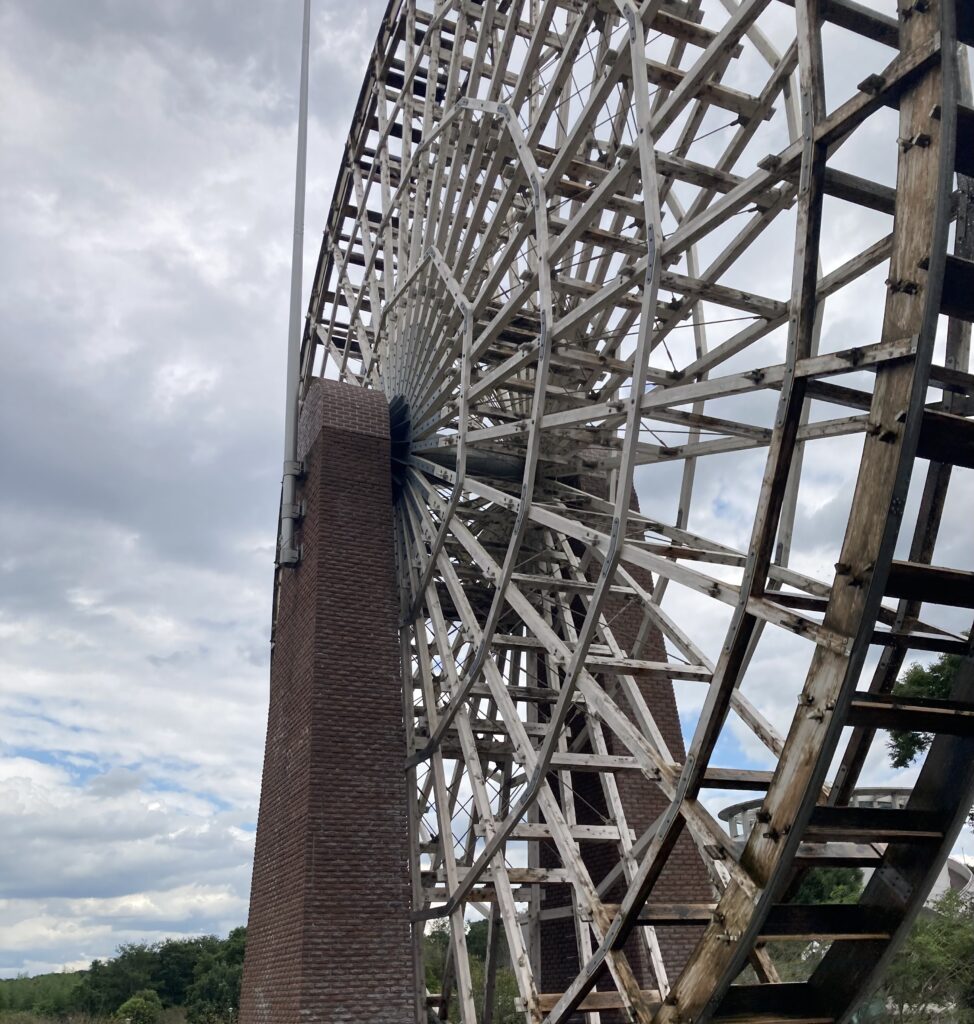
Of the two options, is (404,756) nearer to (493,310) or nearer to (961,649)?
(493,310)

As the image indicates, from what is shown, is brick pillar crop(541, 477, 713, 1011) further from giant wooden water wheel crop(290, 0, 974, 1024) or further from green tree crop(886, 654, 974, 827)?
green tree crop(886, 654, 974, 827)

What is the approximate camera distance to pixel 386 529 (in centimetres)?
1257

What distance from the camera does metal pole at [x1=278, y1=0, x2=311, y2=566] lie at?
1306 cm

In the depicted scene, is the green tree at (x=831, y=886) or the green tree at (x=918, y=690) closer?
the green tree at (x=918, y=690)

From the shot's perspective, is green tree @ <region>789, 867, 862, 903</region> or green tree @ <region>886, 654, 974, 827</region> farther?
green tree @ <region>789, 867, 862, 903</region>

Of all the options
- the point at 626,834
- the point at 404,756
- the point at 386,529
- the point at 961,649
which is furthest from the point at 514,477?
the point at 961,649

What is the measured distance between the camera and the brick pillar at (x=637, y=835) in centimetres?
1062

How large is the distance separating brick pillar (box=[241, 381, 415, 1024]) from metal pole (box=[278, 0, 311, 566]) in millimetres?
A: 201

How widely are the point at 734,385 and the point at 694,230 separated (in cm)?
118

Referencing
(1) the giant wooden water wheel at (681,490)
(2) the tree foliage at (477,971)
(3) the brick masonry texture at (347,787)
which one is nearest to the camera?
(1) the giant wooden water wheel at (681,490)

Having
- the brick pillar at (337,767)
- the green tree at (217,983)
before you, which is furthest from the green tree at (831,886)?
the green tree at (217,983)

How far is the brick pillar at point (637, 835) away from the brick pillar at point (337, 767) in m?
2.07

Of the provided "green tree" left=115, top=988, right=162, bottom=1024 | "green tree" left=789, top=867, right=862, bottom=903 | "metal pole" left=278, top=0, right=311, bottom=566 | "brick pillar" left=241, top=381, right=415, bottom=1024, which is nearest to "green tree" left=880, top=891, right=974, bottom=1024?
"brick pillar" left=241, top=381, right=415, bottom=1024

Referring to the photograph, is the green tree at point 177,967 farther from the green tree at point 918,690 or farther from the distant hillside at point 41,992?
the green tree at point 918,690
